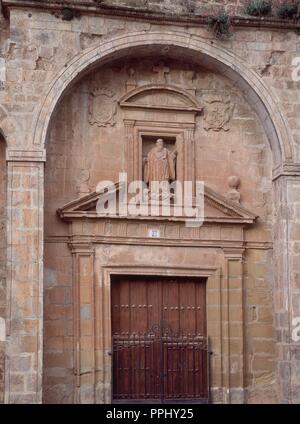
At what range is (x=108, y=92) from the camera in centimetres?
1509

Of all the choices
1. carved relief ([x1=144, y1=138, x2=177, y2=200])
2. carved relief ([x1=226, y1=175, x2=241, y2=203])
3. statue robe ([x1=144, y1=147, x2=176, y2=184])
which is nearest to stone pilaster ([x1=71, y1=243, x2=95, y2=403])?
carved relief ([x1=144, y1=138, x2=177, y2=200])

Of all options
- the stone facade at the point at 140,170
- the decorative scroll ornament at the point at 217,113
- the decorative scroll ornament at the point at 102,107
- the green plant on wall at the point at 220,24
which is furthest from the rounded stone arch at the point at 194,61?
the decorative scroll ornament at the point at 102,107

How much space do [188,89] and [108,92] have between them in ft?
4.10

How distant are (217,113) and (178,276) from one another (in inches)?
103

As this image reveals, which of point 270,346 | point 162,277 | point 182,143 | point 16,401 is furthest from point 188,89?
point 16,401

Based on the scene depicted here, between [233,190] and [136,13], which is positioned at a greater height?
[136,13]

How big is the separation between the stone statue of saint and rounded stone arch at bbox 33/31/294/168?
1398 mm

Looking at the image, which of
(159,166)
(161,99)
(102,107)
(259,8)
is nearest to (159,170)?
(159,166)

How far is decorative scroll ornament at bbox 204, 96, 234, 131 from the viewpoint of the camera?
50.5 ft

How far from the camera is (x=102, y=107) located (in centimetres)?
1505

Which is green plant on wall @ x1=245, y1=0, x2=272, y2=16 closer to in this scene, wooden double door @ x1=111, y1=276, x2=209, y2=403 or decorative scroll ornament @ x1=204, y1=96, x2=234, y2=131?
decorative scroll ornament @ x1=204, y1=96, x2=234, y2=131

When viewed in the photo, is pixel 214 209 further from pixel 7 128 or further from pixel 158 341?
pixel 7 128

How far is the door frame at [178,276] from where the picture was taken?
568 inches

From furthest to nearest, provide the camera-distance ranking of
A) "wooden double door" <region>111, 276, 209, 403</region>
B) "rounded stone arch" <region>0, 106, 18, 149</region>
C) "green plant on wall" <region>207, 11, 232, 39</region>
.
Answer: "green plant on wall" <region>207, 11, 232, 39</region>
"wooden double door" <region>111, 276, 209, 403</region>
"rounded stone arch" <region>0, 106, 18, 149</region>
